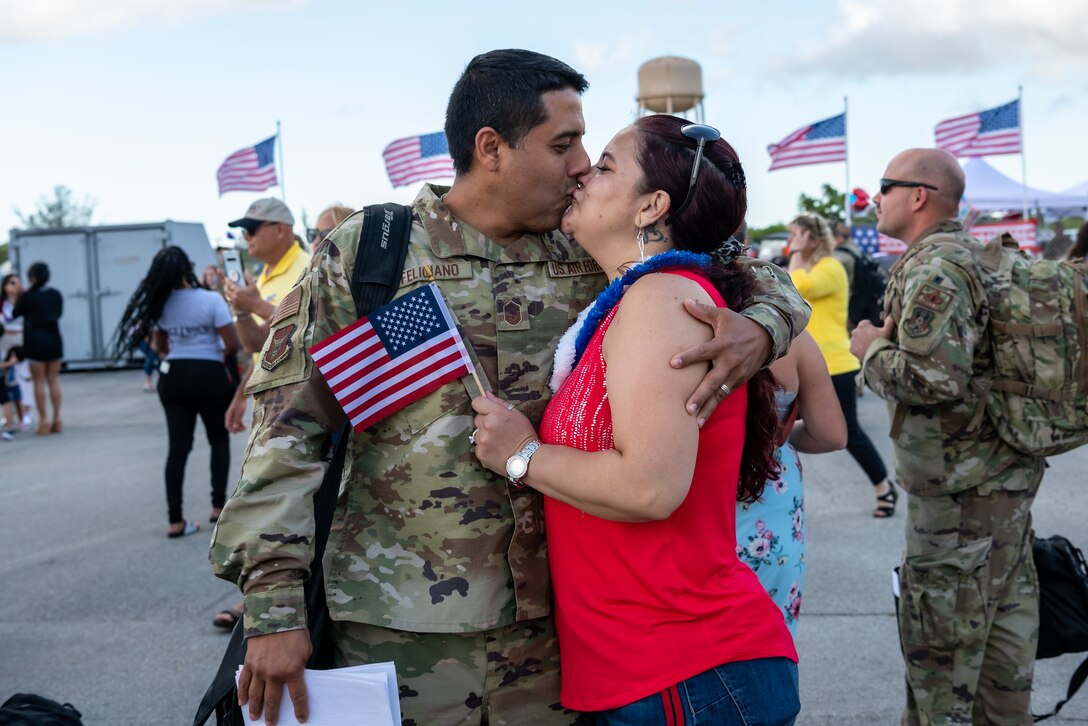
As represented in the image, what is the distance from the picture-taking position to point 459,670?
2.08 metres

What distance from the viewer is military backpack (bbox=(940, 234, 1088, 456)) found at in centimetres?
328

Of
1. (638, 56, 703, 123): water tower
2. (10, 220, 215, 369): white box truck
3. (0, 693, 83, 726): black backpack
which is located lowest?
(0, 693, 83, 726): black backpack

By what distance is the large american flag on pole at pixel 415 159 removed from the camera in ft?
49.8

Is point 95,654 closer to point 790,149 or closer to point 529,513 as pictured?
point 529,513

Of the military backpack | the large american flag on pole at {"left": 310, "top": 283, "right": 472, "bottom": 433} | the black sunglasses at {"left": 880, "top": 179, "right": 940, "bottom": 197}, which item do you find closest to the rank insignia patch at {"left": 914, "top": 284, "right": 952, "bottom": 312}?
the military backpack

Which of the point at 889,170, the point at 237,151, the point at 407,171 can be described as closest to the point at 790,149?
the point at 407,171

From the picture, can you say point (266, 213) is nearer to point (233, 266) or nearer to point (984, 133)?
point (233, 266)

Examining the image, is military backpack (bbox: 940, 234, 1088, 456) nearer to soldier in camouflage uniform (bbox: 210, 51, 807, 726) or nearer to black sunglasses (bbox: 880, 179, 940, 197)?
black sunglasses (bbox: 880, 179, 940, 197)

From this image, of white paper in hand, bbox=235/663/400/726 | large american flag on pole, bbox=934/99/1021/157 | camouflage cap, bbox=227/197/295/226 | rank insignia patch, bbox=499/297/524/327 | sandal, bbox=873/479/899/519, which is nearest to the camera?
white paper in hand, bbox=235/663/400/726

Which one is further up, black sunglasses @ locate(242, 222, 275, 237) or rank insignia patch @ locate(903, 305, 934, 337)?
black sunglasses @ locate(242, 222, 275, 237)

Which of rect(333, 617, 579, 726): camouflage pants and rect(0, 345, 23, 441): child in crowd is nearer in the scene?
rect(333, 617, 579, 726): camouflage pants

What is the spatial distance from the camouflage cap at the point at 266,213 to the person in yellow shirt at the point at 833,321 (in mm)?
3655

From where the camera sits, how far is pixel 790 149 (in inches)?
675

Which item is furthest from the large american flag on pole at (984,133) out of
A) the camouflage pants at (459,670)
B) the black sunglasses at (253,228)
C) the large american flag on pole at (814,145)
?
the camouflage pants at (459,670)
